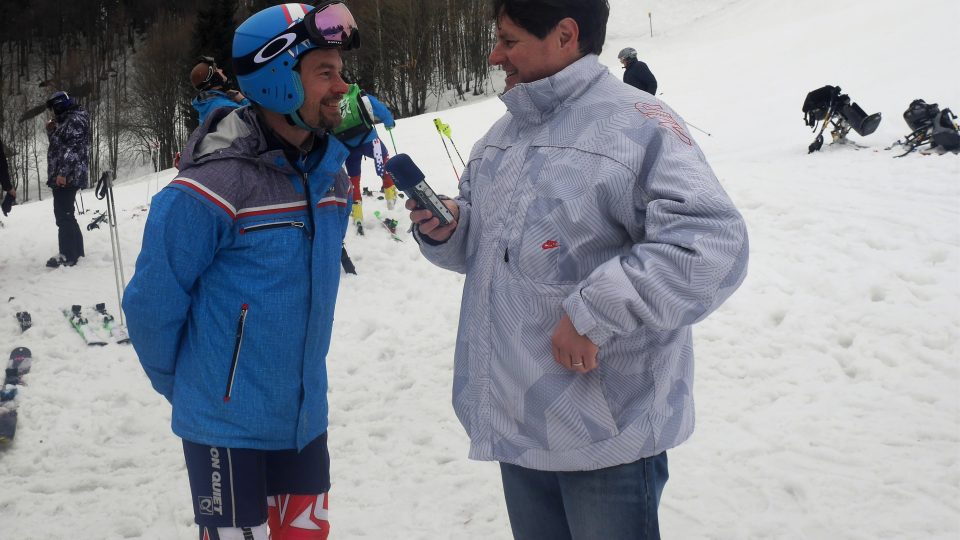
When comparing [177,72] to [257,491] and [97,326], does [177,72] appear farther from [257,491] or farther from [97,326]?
[257,491]

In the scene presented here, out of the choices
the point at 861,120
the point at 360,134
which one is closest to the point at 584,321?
the point at 360,134

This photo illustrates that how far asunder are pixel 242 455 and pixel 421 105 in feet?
108

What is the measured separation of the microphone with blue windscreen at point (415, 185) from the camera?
1.95 meters

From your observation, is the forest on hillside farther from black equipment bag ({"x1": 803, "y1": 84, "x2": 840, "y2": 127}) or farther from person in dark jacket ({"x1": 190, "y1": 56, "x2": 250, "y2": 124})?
person in dark jacket ({"x1": 190, "y1": 56, "x2": 250, "y2": 124})

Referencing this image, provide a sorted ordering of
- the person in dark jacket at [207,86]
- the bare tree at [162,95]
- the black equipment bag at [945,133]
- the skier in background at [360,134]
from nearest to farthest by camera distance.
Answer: the skier in background at [360,134] → the person in dark jacket at [207,86] → the black equipment bag at [945,133] → the bare tree at [162,95]

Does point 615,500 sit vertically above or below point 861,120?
below

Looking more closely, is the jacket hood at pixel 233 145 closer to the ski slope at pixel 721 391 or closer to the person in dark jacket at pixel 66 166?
the ski slope at pixel 721 391

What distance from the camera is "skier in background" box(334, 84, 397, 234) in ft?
10.6

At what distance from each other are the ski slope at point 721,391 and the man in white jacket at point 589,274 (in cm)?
176

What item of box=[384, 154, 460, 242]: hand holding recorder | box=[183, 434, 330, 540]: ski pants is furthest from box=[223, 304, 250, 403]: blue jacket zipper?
box=[384, 154, 460, 242]: hand holding recorder

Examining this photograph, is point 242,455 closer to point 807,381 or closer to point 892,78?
point 807,381

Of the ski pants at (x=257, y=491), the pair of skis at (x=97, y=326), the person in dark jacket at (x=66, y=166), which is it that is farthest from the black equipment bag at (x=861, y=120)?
the ski pants at (x=257, y=491)

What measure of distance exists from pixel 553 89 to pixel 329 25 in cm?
71

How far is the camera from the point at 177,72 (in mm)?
35344
